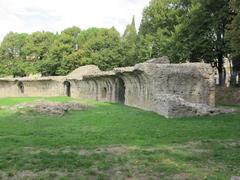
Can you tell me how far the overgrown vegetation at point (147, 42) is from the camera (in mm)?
31516

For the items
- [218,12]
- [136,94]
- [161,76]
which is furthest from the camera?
[218,12]

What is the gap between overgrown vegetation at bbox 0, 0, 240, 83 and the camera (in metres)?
31.5

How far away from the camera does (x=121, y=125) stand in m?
13.9

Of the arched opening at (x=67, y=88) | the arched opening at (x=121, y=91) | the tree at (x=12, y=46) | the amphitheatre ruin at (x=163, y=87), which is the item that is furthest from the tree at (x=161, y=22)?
the tree at (x=12, y=46)

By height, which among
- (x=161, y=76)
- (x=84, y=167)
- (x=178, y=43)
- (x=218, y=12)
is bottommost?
(x=84, y=167)

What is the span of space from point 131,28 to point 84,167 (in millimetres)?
60845

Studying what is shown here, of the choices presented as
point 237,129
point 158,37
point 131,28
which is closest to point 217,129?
point 237,129

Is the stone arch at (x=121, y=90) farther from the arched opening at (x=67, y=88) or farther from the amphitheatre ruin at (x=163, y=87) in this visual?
the arched opening at (x=67, y=88)

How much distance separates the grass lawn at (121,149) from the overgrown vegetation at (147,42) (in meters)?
6.85

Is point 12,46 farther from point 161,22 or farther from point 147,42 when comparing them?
point 161,22

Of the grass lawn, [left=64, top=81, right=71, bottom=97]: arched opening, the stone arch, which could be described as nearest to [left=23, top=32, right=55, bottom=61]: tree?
[left=64, top=81, right=71, bottom=97]: arched opening

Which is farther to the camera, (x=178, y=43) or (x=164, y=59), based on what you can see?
(x=178, y=43)

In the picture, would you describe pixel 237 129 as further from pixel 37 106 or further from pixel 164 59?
pixel 164 59

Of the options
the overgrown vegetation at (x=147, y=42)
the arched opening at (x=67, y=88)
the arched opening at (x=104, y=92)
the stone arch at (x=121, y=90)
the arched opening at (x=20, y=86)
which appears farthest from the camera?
the arched opening at (x=20, y=86)
